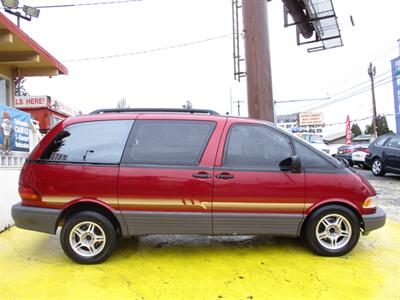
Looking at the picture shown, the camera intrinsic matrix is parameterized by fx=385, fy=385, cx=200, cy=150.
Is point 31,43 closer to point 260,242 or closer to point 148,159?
point 148,159

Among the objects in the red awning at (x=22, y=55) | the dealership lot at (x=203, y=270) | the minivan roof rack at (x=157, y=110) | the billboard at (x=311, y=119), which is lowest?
the dealership lot at (x=203, y=270)

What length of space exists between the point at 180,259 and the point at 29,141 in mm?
4546

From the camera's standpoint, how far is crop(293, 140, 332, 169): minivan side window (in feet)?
15.3

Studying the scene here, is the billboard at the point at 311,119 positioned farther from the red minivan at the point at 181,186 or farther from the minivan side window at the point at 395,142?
the red minivan at the point at 181,186

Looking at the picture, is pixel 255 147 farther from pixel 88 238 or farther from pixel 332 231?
pixel 88 238

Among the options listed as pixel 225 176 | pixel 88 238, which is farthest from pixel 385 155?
pixel 88 238

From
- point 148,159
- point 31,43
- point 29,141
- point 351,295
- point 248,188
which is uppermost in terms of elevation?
point 31,43

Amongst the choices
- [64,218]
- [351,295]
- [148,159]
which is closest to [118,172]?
[148,159]

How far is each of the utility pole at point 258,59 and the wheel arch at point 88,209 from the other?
3629mm

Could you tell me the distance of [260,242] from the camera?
17.3 ft

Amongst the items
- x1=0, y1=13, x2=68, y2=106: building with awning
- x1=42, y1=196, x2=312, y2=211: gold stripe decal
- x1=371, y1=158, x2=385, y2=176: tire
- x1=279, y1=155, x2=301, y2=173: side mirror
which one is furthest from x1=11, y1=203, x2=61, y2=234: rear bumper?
x1=371, y1=158, x2=385, y2=176: tire

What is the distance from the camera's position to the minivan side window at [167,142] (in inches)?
179

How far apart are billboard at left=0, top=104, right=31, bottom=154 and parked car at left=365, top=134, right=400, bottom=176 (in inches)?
422

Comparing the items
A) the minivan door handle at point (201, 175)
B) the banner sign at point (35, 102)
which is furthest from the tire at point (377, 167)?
the banner sign at point (35, 102)
